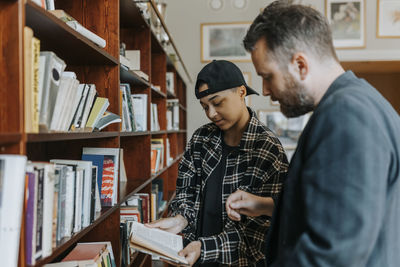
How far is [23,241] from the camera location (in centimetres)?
82

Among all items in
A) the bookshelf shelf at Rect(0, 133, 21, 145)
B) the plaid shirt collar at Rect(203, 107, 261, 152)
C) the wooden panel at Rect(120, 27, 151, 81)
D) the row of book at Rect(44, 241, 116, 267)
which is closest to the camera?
the bookshelf shelf at Rect(0, 133, 21, 145)

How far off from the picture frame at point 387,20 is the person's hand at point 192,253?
4.62 m

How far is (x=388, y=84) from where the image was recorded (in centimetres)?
541

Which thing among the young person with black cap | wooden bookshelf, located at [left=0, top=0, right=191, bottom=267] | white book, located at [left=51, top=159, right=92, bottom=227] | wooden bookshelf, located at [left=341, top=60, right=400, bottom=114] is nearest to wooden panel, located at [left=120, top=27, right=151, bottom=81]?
wooden bookshelf, located at [left=0, top=0, right=191, bottom=267]

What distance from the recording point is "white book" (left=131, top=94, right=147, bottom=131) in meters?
2.26

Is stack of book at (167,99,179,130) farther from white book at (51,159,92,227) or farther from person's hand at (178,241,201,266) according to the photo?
white book at (51,159,92,227)

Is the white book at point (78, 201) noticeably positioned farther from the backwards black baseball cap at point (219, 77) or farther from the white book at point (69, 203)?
the backwards black baseball cap at point (219, 77)

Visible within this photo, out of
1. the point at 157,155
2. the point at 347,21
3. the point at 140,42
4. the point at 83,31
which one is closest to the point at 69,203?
the point at 83,31

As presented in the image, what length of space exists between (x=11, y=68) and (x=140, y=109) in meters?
1.47

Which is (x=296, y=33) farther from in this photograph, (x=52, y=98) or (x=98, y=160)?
(x=98, y=160)

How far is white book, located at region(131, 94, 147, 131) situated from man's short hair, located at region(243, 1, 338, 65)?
4.65 feet

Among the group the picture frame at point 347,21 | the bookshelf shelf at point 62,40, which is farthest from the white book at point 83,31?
the picture frame at point 347,21

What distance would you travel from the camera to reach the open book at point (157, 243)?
3.96 ft

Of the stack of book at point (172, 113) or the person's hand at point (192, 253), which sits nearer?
the person's hand at point (192, 253)
